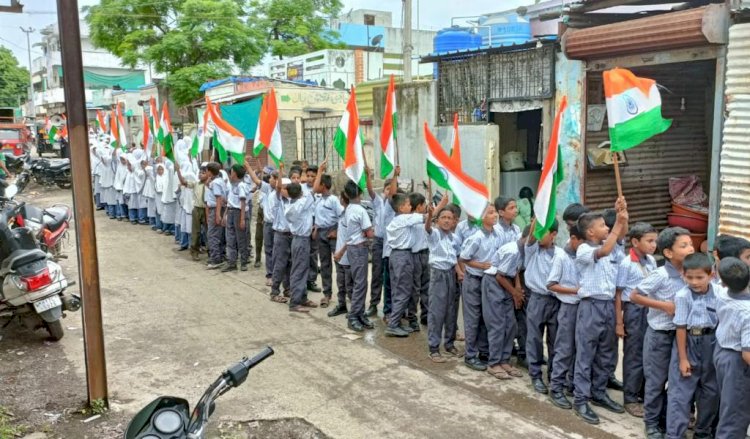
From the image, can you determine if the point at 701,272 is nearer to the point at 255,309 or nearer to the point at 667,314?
the point at 667,314

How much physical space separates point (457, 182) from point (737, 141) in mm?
3450

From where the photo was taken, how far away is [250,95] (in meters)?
17.1

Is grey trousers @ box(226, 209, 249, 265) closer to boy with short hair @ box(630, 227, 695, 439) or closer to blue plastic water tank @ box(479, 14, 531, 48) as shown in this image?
boy with short hair @ box(630, 227, 695, 439)

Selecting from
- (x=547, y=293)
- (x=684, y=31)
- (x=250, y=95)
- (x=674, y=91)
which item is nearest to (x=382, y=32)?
(x=250, y=95)

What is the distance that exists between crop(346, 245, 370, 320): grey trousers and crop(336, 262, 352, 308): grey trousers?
1.01ft

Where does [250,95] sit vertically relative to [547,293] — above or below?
above

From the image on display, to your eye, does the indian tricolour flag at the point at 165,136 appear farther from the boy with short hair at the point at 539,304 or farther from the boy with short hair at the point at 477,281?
the boy with short hair at the point at 539,304

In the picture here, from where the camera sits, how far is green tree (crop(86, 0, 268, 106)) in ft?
72.6

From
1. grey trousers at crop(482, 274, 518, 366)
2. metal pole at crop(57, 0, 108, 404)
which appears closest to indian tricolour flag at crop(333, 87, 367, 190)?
grey trousers at crop(482, 274, 518, 366)

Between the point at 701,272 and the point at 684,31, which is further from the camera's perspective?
the point at 684,31

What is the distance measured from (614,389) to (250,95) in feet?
43.5

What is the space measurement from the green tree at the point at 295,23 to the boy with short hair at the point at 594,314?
71.6 ft

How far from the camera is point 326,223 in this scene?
27.9 ft

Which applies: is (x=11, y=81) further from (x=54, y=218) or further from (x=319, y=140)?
(x=54, y=218)
